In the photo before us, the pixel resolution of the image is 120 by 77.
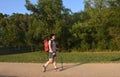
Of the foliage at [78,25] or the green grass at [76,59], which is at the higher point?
the foliage at [78,25]

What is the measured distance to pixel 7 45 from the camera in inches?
2319

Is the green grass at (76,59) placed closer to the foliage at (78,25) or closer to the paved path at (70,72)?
the paved path at (70,72)

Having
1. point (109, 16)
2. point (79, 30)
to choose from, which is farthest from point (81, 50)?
point (109, 16)

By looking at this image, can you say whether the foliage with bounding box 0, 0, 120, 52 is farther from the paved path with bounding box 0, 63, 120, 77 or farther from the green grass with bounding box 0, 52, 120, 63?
the paved path with bounding box 0, 63, 120, 77

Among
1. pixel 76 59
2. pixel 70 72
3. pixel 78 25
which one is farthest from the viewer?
pixel 78 25

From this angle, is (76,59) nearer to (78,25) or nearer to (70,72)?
(70,72)

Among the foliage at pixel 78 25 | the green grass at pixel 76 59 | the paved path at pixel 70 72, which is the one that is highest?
the foliage at pixel 78 25

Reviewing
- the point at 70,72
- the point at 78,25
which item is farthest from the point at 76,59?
the point at 78,25

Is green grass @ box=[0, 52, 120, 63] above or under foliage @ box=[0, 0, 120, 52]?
under

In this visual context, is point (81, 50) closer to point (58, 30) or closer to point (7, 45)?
point (58, 30)

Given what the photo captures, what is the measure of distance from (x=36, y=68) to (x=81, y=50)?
2754 cm

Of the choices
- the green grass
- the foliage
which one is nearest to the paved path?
the green grass

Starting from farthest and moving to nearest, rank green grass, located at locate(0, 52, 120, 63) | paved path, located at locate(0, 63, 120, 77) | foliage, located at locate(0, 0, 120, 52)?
foliage, located at locate(0, 0, 120, 52), green grass, located at locate(0, 52, 120, 63), paved path, located at locate(0, 63, 120, 77)

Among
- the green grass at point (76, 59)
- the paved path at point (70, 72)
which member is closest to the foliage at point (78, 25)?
the green grass at point (76, 59)
